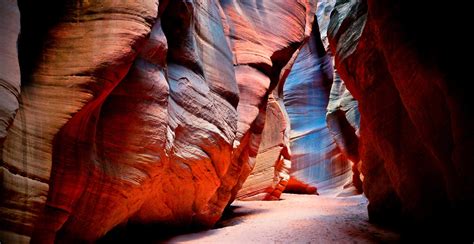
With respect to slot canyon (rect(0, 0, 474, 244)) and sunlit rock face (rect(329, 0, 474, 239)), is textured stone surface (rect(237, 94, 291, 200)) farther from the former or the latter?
sunlit rock face (rect(329, 0, 474, 239))

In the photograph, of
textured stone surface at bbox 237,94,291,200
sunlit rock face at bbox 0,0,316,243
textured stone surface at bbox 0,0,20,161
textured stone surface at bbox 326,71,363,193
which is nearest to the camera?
textured stone surface at bbox 0,0,20,161

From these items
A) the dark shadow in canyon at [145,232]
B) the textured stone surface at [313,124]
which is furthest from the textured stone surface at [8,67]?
the textured stone surface at [313,124]

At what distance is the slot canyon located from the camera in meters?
4.43

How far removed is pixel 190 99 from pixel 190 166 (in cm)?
121

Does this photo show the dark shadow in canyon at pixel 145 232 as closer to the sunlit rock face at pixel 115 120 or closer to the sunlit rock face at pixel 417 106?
the sunlit rock face at pixel 115 120

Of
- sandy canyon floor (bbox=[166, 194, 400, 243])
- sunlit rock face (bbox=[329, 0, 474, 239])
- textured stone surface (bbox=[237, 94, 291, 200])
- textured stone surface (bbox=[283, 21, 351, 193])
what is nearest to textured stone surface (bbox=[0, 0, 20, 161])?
sunlit rock face (bbox=[329, 0, 474, 239])

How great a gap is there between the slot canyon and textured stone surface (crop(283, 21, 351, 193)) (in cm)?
1415

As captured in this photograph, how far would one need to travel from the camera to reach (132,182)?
5.96 metres

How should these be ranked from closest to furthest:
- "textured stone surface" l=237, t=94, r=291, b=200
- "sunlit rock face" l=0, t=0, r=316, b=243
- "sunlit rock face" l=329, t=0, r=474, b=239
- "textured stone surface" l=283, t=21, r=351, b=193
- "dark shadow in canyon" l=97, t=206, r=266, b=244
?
"sunlit rock face" l=0, t=0, r=316, b=243
"sunlit rock face" l=329, t=0, r=474, b=239
"dark shadow in canyon" l=97, t=206, r=266, b=244
"textured stone surface" l=237, t=94, r=291, b=200
"textured stone surface" l=283, t=21, r=351, b=193

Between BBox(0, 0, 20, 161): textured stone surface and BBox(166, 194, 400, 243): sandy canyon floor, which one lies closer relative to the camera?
BBox(0, 0, 20, 161): textured stone surface

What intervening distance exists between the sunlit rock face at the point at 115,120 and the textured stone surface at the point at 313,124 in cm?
1506

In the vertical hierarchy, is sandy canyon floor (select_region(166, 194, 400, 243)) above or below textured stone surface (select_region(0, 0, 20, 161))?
below

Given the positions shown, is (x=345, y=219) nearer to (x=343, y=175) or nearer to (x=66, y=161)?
(x=66, y=161)

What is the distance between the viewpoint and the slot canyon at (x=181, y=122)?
14.5 feet
